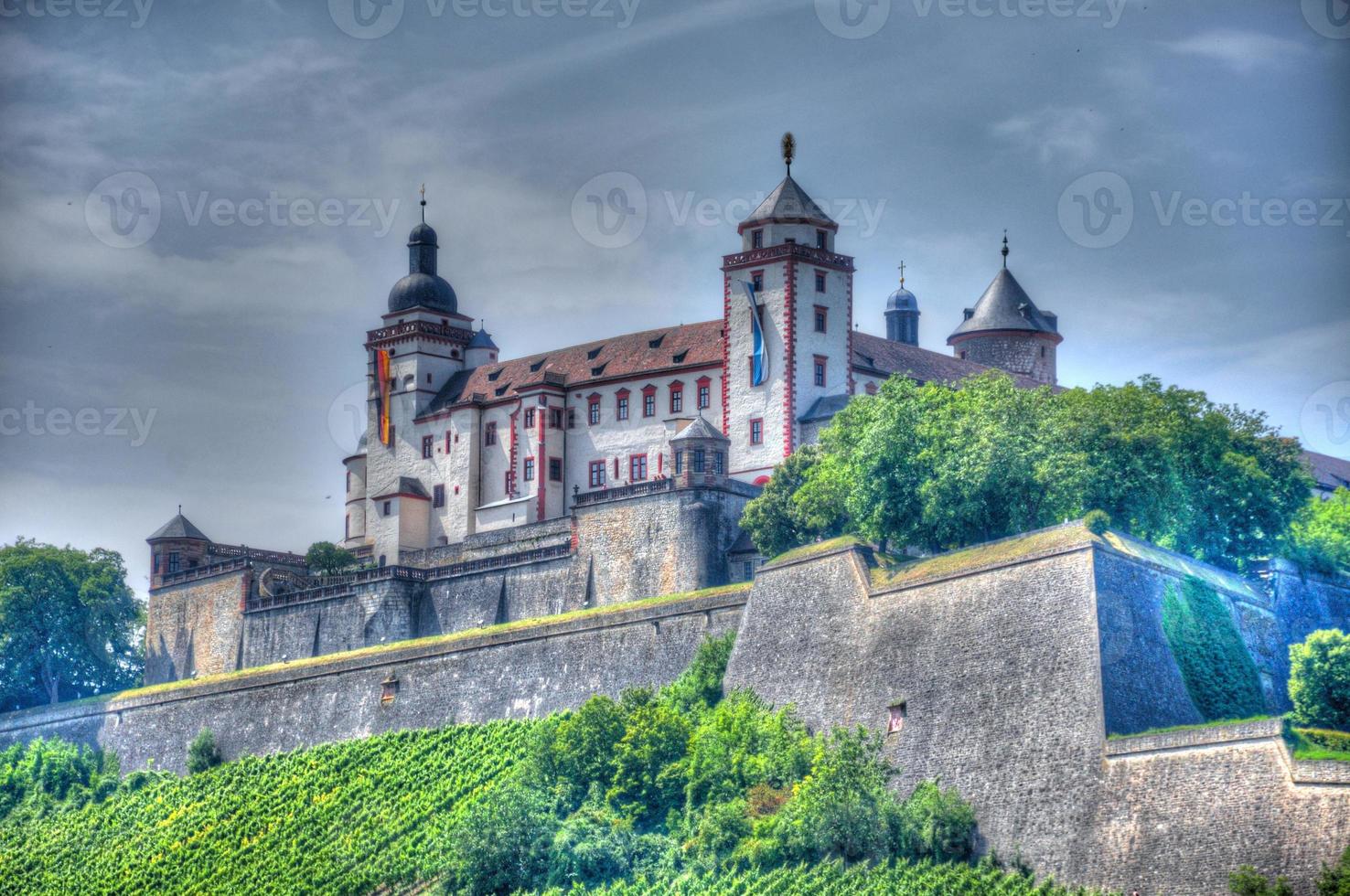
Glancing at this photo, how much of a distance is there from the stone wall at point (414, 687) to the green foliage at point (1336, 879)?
2551 centimetres

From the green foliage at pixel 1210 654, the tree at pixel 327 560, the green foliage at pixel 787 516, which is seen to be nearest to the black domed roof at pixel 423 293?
the tree at pixel 327 560

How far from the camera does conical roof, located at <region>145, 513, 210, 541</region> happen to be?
97500mm

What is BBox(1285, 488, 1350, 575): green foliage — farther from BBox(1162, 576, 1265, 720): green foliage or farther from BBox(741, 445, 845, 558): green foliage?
BBox(741, 445, 845, 558): green foliage

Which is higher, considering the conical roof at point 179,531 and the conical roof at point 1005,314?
the conical roof at point 1005,314

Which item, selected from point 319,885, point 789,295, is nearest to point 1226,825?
point 319,885

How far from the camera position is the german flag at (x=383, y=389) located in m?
99.0

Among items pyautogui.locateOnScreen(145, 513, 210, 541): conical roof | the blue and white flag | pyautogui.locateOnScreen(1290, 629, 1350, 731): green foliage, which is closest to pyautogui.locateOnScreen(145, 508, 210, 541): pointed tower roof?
pyautogui.locateOnScreen(145, 513, 210, 541): conical roof

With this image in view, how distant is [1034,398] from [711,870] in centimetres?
1756

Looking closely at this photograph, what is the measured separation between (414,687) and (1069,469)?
81.8 feet

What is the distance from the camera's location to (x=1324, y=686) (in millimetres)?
51406

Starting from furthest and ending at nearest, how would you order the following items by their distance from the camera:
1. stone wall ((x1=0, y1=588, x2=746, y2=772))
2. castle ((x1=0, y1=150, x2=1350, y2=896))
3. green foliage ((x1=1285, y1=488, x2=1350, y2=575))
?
stone wall ((x1=0, y1=588, x2=746, y2=772))
green foliage ((x1=1285, y1=488, x2=1350, y2=575))
castle ((x1=0, y1=150, x2=1350, y2=896))

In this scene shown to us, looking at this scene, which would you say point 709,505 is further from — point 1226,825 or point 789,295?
point 1226,825

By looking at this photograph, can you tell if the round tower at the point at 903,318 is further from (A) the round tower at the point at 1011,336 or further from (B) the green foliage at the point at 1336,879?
(B) the green foliage at the point at 1336,879

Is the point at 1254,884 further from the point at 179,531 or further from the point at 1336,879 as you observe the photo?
the point at 179,531
